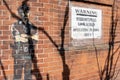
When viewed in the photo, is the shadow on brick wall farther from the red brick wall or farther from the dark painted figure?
the dark painted figure

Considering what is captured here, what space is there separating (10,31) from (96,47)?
94.0 inches

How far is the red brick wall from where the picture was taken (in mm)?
5238

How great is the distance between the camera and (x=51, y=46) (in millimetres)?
5695

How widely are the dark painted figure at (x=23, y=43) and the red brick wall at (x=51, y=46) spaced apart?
0.26ft

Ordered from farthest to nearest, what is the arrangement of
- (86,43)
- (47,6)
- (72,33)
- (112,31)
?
1. (112,31)
2. (86,43)
3. (72,33)
4. (47,6)

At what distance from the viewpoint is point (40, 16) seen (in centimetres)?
553

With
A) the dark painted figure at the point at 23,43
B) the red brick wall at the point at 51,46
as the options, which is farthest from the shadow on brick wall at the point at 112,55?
the dark painted figure at the point at 23,43

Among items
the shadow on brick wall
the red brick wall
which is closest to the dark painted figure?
the red brick wall

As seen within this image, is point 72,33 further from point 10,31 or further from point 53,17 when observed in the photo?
point 10,31

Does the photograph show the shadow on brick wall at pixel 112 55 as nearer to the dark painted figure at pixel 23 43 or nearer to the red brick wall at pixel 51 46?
the red brick wall at pixel 51 46

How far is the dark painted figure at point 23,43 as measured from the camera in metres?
5.34

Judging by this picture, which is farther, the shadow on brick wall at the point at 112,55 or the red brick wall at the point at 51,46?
the shadow on brick wall at the point at 112,55

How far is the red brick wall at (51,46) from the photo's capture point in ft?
17.2

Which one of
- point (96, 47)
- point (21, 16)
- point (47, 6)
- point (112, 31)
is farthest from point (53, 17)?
point (112, 31)
